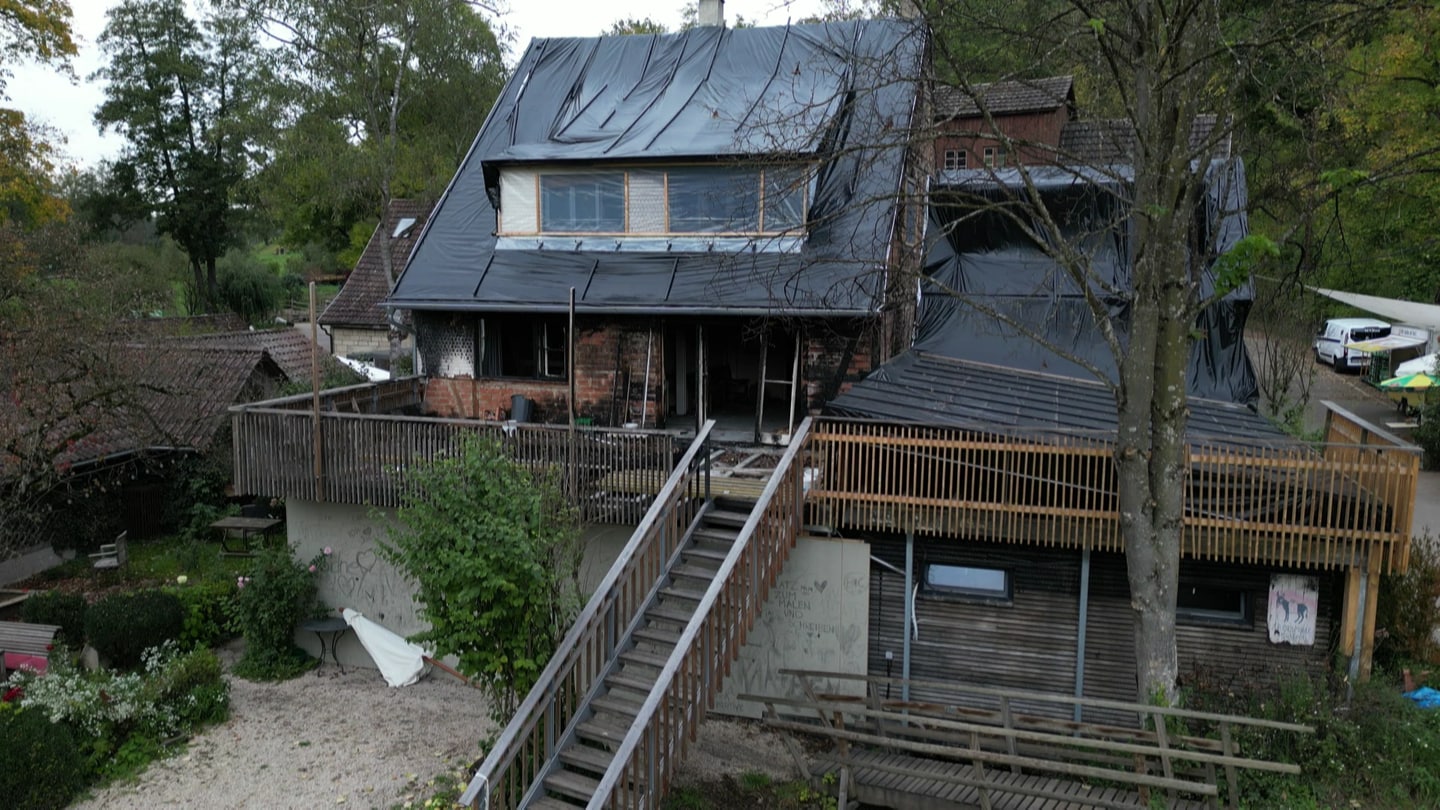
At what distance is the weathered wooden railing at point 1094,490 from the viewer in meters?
9.29

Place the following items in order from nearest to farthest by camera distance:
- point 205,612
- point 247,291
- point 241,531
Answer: point 205,612 < point 241,531 < point 247,291

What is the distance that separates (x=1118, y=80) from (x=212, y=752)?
11.4 meters

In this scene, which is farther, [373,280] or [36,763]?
[373,280]

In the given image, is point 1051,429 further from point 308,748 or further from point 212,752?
point 212,752

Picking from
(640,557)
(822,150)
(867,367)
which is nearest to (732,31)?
(822,150)

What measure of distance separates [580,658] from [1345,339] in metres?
33.7

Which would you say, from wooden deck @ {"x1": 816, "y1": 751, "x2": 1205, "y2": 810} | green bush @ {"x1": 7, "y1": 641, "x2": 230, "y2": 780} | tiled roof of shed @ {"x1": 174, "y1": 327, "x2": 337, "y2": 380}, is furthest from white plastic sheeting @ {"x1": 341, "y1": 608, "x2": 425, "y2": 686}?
tiled roof of shed @ {"x1": 174, "y1": 327, "x2": 337, "y2": 380}

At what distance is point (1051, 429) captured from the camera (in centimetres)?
992

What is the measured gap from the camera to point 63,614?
12945mm

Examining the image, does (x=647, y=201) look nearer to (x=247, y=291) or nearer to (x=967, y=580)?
(x=967, y=580)

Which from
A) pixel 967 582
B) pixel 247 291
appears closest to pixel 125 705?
pixel 967 582

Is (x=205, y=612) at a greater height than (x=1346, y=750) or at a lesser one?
lesser

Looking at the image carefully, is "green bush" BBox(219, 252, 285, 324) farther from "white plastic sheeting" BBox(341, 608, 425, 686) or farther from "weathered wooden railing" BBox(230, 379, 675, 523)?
"white plastic sheeting" BBox(341, 608, 425, 686)

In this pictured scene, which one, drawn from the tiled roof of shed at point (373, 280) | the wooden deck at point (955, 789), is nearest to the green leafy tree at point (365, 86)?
the tiled roof of shed at point (373, 280)
